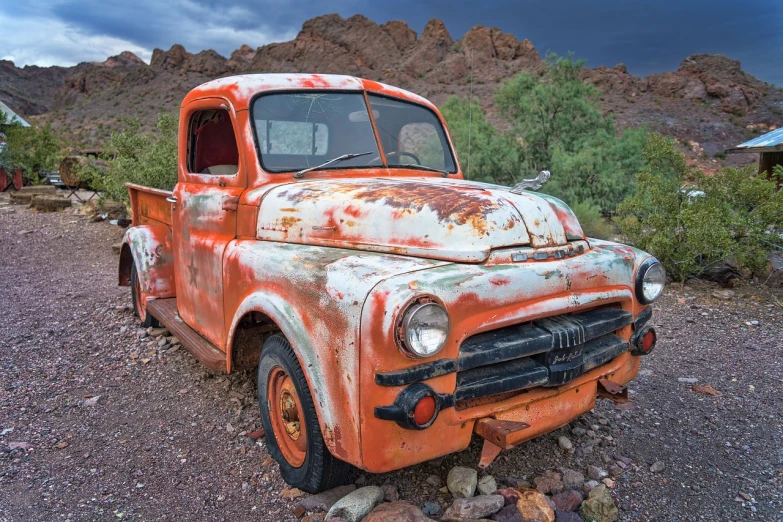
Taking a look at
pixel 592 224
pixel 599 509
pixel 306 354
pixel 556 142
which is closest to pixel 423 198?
pixel 306 354

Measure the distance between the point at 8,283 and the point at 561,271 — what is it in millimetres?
6621

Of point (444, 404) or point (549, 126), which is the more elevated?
point (549, 126)

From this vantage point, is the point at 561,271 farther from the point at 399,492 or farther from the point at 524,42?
the point at 524,42

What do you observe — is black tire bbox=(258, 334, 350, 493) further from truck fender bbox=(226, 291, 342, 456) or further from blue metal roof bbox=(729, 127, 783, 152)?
blue metal roof bbox=(729, 127, 783, 152)

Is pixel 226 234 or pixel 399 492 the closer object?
pixel 399 492

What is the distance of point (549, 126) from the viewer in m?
11.9

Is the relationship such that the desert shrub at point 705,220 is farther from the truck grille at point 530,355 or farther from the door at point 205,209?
the door at point 205,209

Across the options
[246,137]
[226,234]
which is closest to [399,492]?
[226,234]

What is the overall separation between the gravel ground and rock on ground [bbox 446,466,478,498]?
0.23 feet

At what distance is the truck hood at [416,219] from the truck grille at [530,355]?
0.33 meters

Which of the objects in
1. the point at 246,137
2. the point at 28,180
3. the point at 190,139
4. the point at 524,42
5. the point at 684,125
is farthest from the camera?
the point at 524,42

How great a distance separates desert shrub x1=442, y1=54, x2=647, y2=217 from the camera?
33.8ft

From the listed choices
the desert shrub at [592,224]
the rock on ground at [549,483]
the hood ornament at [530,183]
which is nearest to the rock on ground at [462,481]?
the rock on ground at [549,483]

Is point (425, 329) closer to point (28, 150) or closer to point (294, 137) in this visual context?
point (294, 137)
